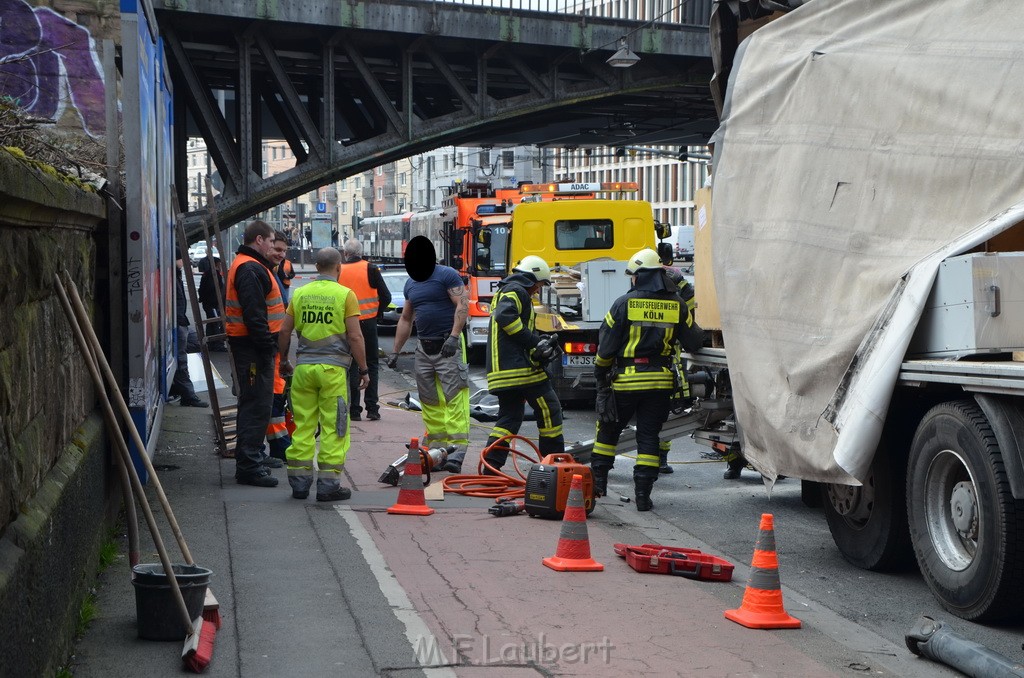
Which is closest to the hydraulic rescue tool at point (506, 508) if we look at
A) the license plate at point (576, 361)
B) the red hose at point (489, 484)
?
the red hose at point (489, 484)

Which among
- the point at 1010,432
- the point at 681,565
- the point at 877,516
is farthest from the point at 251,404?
the point at 1010,432

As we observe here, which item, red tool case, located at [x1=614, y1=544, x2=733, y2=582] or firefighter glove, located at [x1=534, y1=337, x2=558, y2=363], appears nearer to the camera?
red tool case, located at [x1=614, y1=544, x2=733, y2=582]

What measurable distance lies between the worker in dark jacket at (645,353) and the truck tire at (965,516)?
288 centimetres

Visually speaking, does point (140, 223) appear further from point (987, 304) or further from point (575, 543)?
point (987, 304)

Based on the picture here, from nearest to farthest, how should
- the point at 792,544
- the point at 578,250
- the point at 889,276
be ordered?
1. the point at 889,276
2. the point at 792,544
3. the point at 578,250

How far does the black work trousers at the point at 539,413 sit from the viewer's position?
1039 cm

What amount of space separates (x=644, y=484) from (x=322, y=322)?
2.62m

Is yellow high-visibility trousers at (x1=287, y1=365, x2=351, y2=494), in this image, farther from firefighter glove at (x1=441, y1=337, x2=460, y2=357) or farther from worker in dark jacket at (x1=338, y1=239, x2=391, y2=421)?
worker in dark jacket at (x1=338, y1=239, x2=391, y2=421)

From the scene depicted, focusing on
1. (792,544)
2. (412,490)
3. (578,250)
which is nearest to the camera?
(792,544)

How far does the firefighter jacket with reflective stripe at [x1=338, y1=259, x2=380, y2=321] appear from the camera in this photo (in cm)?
1398

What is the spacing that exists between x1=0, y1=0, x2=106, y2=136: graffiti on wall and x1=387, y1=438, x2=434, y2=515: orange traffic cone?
11.5ft

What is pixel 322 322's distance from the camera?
9.17 metres

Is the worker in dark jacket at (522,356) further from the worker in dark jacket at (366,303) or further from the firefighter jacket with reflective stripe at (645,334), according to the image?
the worker in dark jacket at (366,303)

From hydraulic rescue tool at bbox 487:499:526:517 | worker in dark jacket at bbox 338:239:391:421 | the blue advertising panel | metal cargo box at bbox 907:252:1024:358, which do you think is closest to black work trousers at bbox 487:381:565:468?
hydraulic rescue tool at bbox 487:499:526:517
